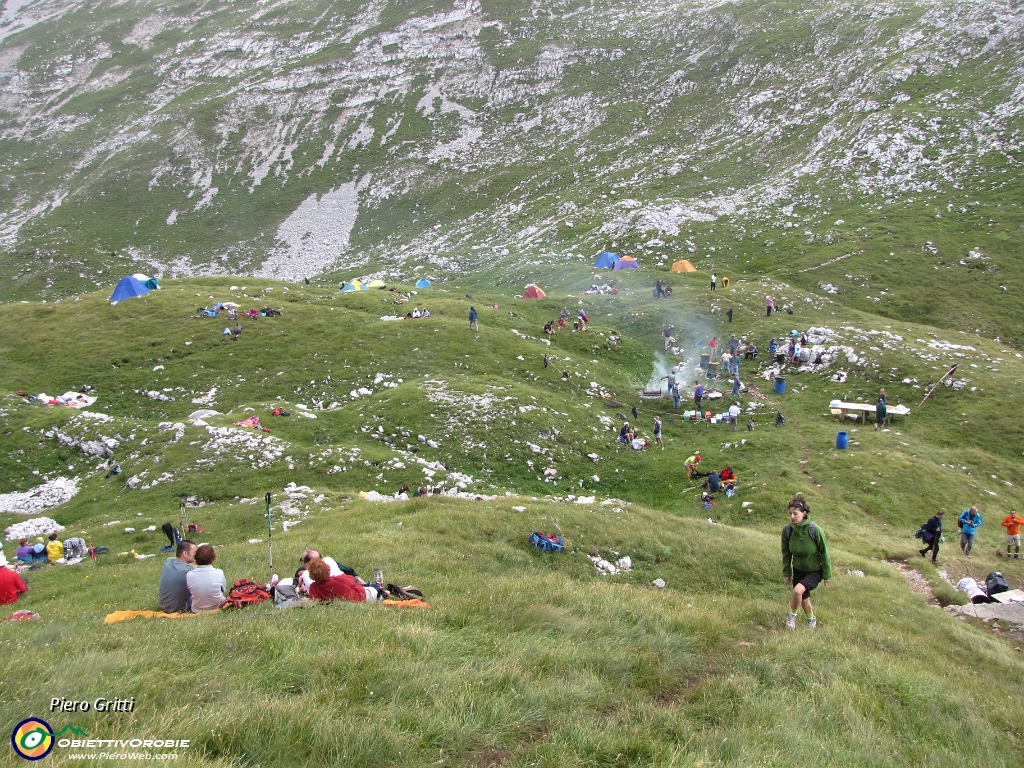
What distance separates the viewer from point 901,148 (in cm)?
7531

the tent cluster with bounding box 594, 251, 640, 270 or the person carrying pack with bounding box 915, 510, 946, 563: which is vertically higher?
the person carrying pack with bounding box 915, 510, 946, 563

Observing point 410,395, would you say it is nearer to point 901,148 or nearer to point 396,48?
point 901,148

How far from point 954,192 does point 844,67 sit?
40.8m

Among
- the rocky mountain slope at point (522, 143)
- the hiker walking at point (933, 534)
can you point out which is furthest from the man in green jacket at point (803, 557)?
the rocky mountain slope at point (522, 143)

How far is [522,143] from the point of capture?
122 m

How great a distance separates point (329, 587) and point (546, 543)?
7.83m

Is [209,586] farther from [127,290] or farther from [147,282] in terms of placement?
[147,282]

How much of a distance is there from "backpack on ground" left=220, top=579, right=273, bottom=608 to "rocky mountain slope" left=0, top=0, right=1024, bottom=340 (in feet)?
191

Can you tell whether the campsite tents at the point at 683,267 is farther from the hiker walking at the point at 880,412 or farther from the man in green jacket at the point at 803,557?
the man in green jacket at the point at 803,557

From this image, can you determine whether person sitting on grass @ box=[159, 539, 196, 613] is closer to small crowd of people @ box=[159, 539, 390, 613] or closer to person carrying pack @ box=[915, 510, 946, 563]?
small crowd of people @ box=[159, 539, 390, 613]

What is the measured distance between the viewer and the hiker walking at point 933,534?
2023 cm

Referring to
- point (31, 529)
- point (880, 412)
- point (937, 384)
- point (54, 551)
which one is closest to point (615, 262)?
point (937, 384)

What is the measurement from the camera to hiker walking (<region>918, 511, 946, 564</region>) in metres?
20.2

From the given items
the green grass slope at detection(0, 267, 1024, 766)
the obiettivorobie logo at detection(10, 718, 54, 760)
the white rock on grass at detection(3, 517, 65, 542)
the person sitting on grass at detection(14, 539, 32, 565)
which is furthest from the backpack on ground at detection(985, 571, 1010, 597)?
the white rock on grass at detection(3, 517, 65, 542)
